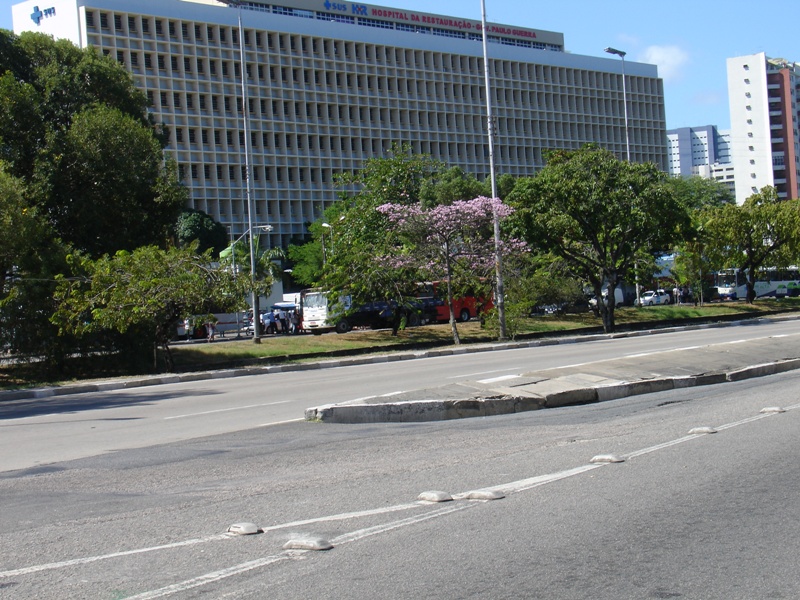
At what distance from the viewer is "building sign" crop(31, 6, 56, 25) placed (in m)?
80.7

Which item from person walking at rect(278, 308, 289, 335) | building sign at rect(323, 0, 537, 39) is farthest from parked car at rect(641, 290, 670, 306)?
building sign at rect(323, 0, 537, 39)

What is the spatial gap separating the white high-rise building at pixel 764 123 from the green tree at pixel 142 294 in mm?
107537

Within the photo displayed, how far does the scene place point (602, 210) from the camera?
4041 centimetres

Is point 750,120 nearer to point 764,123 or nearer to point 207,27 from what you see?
point 764,123

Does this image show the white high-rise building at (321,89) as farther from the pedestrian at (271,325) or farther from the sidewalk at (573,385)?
the sidewalk at (573,385)

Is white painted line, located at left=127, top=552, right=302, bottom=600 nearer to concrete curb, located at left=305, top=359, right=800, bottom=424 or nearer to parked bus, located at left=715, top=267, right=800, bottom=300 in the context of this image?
concrete curb, located at left=305, top=359, right=800, bottom=424

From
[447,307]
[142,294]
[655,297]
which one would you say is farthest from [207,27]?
[142,294]

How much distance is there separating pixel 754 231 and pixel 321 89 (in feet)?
171

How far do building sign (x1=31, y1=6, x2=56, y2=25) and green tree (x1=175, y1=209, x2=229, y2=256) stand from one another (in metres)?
22.2

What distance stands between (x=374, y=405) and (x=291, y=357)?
19823mm

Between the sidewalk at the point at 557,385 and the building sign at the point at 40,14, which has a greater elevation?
the building sign at the point at 40,14

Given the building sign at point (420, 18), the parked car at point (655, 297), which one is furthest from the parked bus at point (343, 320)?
the building sign at point (420, 18)

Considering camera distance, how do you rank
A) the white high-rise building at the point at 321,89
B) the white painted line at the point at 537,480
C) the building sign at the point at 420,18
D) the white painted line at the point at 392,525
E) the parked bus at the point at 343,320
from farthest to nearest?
the building sign at the point at 420,18
the white high-rise building at the point at 321,89
the parked bus at the point at 343,320
the white painted line at the point at 537,480
the white painted line at the point at 392,525

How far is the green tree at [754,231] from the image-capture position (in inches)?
2087
